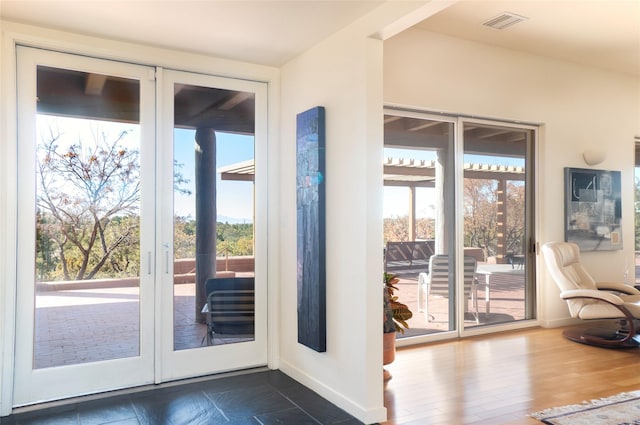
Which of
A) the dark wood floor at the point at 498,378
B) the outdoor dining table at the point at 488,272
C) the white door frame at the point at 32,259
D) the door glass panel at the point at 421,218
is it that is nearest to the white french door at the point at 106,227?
the white door frame at the point at 32,259

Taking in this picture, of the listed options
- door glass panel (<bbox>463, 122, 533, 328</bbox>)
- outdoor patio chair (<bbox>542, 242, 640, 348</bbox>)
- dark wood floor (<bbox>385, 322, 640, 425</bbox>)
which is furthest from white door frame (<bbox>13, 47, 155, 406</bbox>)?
outdoor patio chair (<bbox>542, 242, 640, 348</bbox>)

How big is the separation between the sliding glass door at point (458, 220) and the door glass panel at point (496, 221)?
1 cm

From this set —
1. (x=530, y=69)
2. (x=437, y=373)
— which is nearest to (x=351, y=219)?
(x=437, y=373)

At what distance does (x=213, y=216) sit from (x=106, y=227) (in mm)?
797

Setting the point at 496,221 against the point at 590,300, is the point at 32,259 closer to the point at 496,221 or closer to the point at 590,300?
the point at 496,221

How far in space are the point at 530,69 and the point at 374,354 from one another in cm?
396

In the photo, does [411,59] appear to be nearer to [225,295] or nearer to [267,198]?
[267,198]

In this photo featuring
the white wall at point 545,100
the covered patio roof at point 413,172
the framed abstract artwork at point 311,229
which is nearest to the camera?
the framed abstract artwork at point 311,229

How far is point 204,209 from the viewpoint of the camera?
154 inches

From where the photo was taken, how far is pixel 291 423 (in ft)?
9.98

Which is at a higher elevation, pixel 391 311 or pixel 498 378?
pixel 391 311

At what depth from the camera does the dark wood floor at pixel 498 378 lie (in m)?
3.20

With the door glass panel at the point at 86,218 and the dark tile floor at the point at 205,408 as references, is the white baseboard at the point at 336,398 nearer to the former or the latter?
the dark tile floor at the point at 205,408

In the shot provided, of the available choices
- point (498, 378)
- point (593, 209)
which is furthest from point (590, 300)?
point (498, 378)
